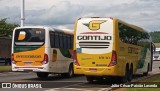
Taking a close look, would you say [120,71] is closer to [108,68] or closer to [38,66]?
[108,68]

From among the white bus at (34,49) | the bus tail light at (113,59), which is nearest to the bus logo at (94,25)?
the bus tail light at (113,59)

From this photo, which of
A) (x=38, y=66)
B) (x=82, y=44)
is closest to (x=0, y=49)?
(x=38, y=66)

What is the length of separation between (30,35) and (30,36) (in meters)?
0.06

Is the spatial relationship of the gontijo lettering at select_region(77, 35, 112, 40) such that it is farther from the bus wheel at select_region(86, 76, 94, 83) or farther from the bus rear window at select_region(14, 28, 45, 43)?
the bus rear window at select_region(14, 28, 45, 43)

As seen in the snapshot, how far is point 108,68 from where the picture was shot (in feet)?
64.5

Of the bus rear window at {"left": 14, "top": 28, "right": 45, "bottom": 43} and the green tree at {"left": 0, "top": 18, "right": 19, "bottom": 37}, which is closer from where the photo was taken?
the bus rear window at {"left": 14, "top": 28, "right": 45, "bottom": 43}

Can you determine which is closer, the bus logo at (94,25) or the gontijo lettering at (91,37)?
the gontijo lettering at (91,37)

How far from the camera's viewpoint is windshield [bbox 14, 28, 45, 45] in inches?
909

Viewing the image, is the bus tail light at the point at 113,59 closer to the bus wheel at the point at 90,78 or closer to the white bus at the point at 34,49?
the bus wheel at the point at 90,78

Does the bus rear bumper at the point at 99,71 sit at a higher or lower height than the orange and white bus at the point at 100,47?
lower

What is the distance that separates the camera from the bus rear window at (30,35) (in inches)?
909

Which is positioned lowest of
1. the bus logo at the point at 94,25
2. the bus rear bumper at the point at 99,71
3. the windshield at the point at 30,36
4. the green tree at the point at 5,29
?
the green tree at the point at 5,29

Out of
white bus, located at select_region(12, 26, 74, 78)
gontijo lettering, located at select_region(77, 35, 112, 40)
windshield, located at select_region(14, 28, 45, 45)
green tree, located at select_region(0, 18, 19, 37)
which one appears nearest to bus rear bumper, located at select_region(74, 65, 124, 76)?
gontijo lettering, located at select_region(77, 35, 112, 40)

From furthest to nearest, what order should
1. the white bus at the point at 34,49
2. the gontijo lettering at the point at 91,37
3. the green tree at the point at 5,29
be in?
the green tree at the point at 5,29
the white bus at the point at 34,49
the gontijo lettering at the point at 91,37
